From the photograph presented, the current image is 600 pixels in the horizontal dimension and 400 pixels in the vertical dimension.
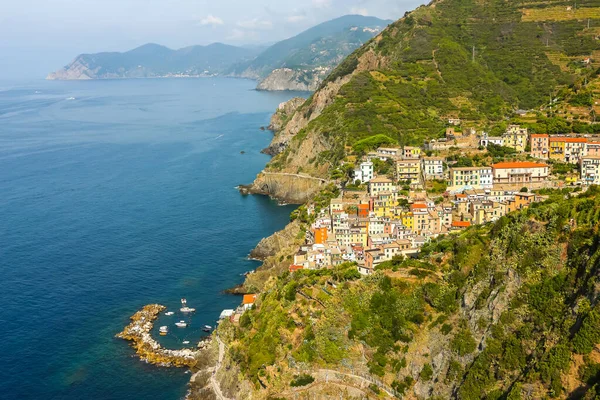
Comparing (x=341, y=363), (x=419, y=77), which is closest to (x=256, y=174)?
(x=419, y=77)

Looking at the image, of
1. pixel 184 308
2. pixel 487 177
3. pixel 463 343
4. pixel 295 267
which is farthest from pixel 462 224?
pixel 184 308

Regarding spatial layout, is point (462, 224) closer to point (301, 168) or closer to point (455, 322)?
point (455, 322)

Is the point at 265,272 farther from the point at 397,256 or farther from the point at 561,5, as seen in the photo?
the point at 561,5

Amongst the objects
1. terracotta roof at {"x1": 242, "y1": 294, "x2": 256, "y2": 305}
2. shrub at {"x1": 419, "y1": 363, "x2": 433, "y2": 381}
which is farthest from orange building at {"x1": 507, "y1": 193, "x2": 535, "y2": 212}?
terracotta roof at {"x1": 242, "y1": 294, "x2": 256, "y2": 305}

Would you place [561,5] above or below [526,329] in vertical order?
above

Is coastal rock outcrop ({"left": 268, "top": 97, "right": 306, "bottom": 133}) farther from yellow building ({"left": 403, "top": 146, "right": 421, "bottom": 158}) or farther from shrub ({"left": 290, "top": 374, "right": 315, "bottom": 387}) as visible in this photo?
→ shrub ({"left": 290, "top": 374, "right": 315, "bottom": 387})

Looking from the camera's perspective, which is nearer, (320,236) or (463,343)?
(463,343)
